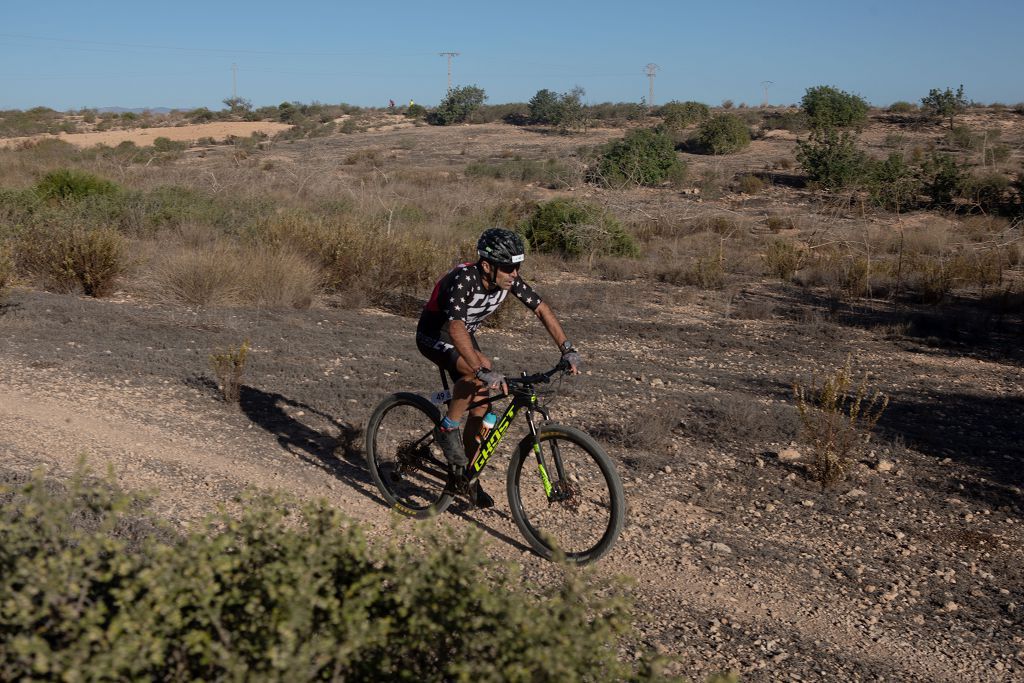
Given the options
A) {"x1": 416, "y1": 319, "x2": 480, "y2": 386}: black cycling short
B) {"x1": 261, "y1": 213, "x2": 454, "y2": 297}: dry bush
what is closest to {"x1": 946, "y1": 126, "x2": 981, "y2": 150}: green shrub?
{"x1": 261, "y1": 213, "x2": 454, "y2": 297}: dry bush

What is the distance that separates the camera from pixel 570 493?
484 cm

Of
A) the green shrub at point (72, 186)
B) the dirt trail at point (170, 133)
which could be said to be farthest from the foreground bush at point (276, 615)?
the dirt trail at point (170, 133)

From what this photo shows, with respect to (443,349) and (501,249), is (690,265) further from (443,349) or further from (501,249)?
(501,249)

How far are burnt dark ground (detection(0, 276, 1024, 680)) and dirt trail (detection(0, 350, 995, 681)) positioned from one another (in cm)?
4

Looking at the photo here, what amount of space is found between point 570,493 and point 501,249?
1344 millimetres

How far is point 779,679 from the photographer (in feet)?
12.8

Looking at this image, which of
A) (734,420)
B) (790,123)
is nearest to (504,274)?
(734,420)

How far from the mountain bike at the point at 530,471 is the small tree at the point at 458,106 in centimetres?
5547

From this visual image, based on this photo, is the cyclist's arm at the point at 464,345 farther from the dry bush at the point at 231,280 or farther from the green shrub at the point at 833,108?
the green shrub at the point at 833,108

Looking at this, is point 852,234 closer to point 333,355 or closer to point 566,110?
point 333,355

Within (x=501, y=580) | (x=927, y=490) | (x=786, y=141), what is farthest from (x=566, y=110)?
(x=501, y=580)

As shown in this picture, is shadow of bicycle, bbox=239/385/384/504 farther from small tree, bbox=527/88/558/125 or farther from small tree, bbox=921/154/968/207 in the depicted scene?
small tree, bbox=527/88/558/125

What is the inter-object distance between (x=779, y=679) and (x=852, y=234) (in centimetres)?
1586

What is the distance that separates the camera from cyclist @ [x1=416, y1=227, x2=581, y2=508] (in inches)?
184
